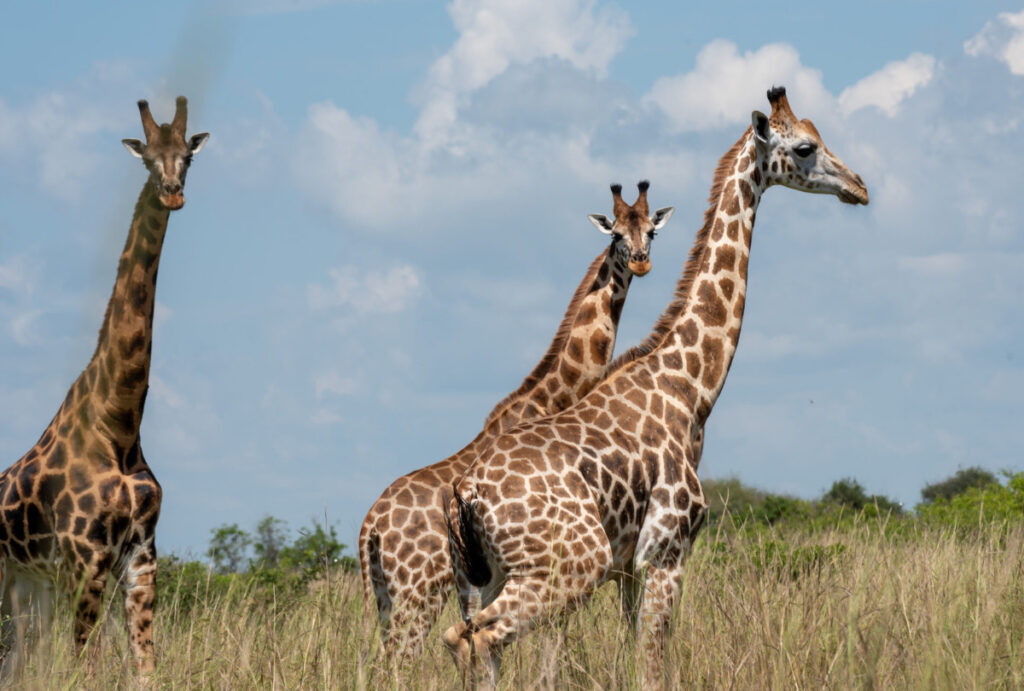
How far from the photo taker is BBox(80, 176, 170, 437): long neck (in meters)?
8.78

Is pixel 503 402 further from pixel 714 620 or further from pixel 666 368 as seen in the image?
pixel 714 620

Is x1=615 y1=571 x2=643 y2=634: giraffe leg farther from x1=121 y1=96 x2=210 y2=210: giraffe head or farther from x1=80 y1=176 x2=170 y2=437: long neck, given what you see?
x1=121 y1=96 x2=210 y2=210: giraffe head

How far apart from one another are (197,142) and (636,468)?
404cm

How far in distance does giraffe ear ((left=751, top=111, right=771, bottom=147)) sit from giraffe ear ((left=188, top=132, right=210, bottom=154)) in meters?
4.24

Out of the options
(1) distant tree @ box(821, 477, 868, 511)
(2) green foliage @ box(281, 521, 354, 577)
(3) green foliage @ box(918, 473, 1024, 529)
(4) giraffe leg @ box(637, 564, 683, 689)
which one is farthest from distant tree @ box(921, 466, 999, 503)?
(4) giraffe leg @ box(637, 564, 683, 689)

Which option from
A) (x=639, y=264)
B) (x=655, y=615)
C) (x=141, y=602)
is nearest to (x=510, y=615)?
(x=655, y=615)

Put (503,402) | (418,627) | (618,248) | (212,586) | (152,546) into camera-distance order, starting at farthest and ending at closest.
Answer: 1. (212,586)
2. (618,248)
3. (503,402)
4. (418,627)
5. (152,546)

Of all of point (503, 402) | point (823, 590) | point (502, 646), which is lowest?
point (502, 646)

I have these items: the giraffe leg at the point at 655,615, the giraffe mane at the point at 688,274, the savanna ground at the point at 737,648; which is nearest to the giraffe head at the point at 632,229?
the giraffe mane at the point at 688,274

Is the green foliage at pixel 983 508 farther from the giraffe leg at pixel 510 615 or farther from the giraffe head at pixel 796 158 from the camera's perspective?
the giraffe leg at pixel 510 615

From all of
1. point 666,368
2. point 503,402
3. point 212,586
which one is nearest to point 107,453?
point 503,402

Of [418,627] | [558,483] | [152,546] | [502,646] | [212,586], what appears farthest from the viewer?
[212,586]

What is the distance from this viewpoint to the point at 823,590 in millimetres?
7336

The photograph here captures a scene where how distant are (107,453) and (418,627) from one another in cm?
261
